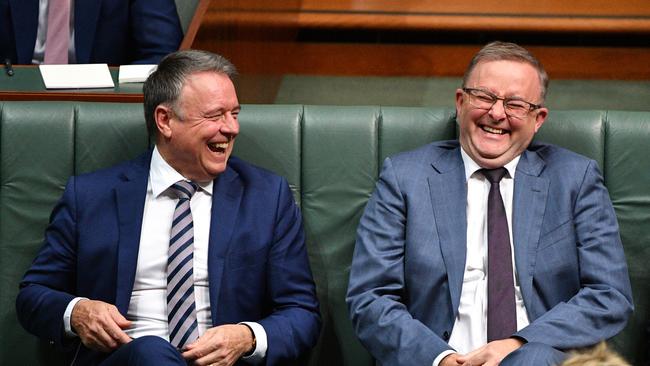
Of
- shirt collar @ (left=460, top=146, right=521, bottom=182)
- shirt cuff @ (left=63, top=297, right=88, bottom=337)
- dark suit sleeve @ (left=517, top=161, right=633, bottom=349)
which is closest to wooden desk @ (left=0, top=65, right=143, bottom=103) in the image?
shirt cuff @ (left=63, top=297, right=88, bottom=337)

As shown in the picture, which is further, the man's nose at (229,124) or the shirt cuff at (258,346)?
the man's nose at (229,124)

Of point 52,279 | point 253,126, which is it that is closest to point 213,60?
point 253,126

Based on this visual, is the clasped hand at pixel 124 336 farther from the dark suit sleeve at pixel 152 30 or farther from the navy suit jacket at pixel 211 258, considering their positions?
the dark suit sleeve at pixel 152 30

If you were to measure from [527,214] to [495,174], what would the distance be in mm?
116

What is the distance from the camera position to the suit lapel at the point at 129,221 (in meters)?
2.57

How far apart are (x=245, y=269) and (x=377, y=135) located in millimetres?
471

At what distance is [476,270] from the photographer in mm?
2572

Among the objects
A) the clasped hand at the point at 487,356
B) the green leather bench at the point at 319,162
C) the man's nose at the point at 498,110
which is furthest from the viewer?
the green leather bench at the point at 319,162

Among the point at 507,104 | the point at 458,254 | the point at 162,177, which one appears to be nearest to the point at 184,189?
the point at 162,177

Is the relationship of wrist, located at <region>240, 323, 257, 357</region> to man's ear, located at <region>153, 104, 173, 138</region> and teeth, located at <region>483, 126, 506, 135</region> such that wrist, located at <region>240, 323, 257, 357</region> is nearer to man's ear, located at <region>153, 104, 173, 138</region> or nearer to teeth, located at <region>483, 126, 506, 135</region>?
man's ear, located at <region>153, 104, 173, 138</region>

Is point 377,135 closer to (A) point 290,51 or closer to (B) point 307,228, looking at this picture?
(B) point 307,228

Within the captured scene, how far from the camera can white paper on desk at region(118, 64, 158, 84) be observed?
304cm

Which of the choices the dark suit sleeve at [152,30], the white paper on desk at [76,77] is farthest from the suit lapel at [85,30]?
the white paper on desk at [76,77]

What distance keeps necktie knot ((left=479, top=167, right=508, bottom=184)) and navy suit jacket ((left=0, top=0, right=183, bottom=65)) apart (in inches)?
52.3
